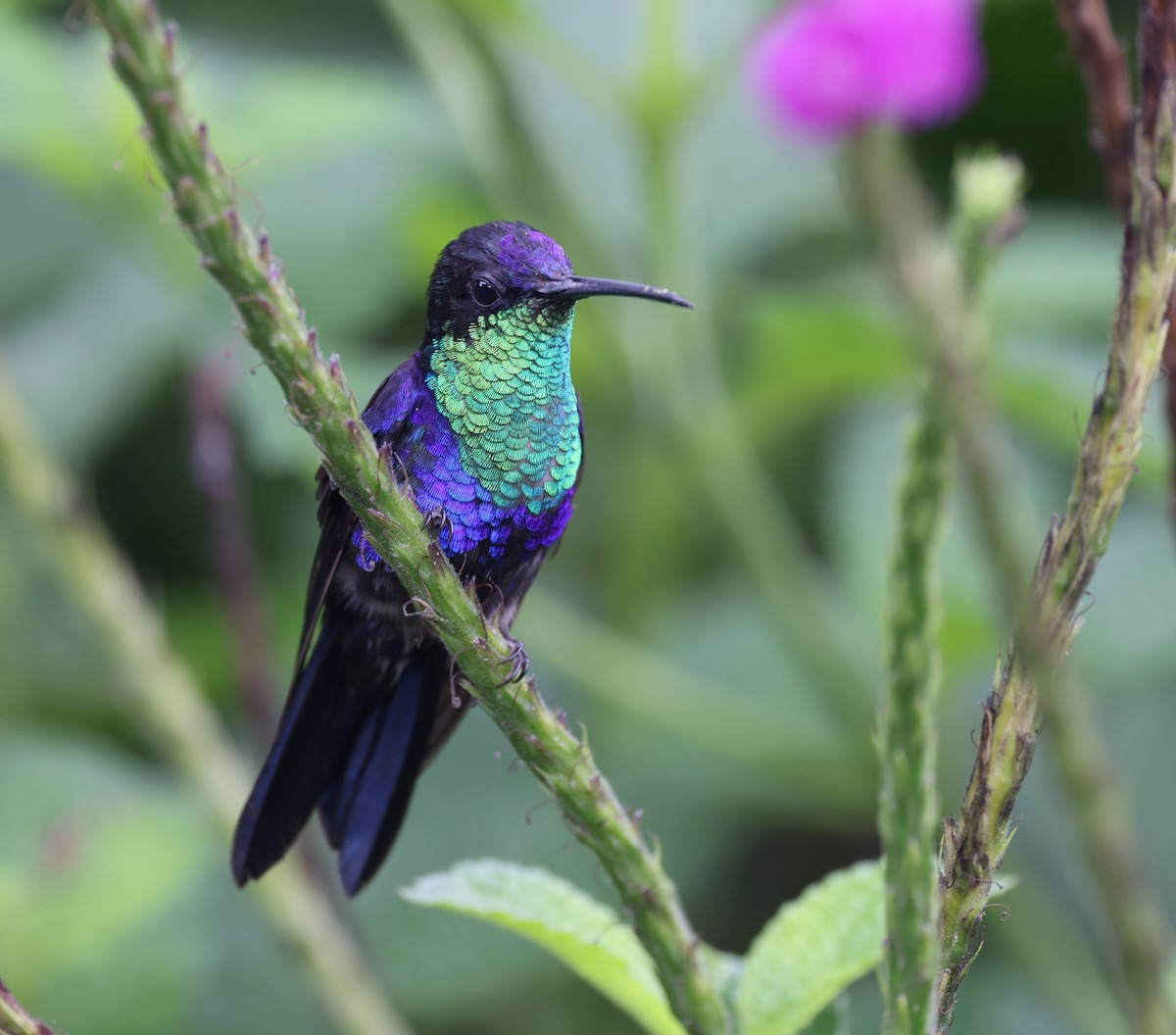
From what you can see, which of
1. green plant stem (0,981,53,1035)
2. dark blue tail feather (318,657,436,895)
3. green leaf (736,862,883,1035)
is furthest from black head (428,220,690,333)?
green plant stem (0,981,53,1035)

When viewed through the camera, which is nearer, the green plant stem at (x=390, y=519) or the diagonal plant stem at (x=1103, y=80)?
the green plant stem at (x=390, y=519)

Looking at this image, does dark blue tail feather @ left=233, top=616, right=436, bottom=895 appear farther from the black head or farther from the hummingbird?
the black head

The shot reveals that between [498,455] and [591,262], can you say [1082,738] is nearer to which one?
[498,455]

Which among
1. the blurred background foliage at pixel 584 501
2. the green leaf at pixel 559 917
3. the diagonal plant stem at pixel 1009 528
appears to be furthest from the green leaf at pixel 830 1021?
the blurred background foliage at pixel 584 501

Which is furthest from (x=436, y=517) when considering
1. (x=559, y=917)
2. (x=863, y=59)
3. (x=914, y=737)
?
(x=863, y=59)

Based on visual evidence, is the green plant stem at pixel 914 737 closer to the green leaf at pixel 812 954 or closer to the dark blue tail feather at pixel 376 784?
the green leaf at pixel 812 954

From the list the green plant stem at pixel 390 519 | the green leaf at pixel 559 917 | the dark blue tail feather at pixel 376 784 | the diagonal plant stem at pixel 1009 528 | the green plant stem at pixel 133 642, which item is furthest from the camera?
the green plant stem at pixel 133 642

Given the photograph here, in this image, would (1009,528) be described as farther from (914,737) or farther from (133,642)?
(133,642)
